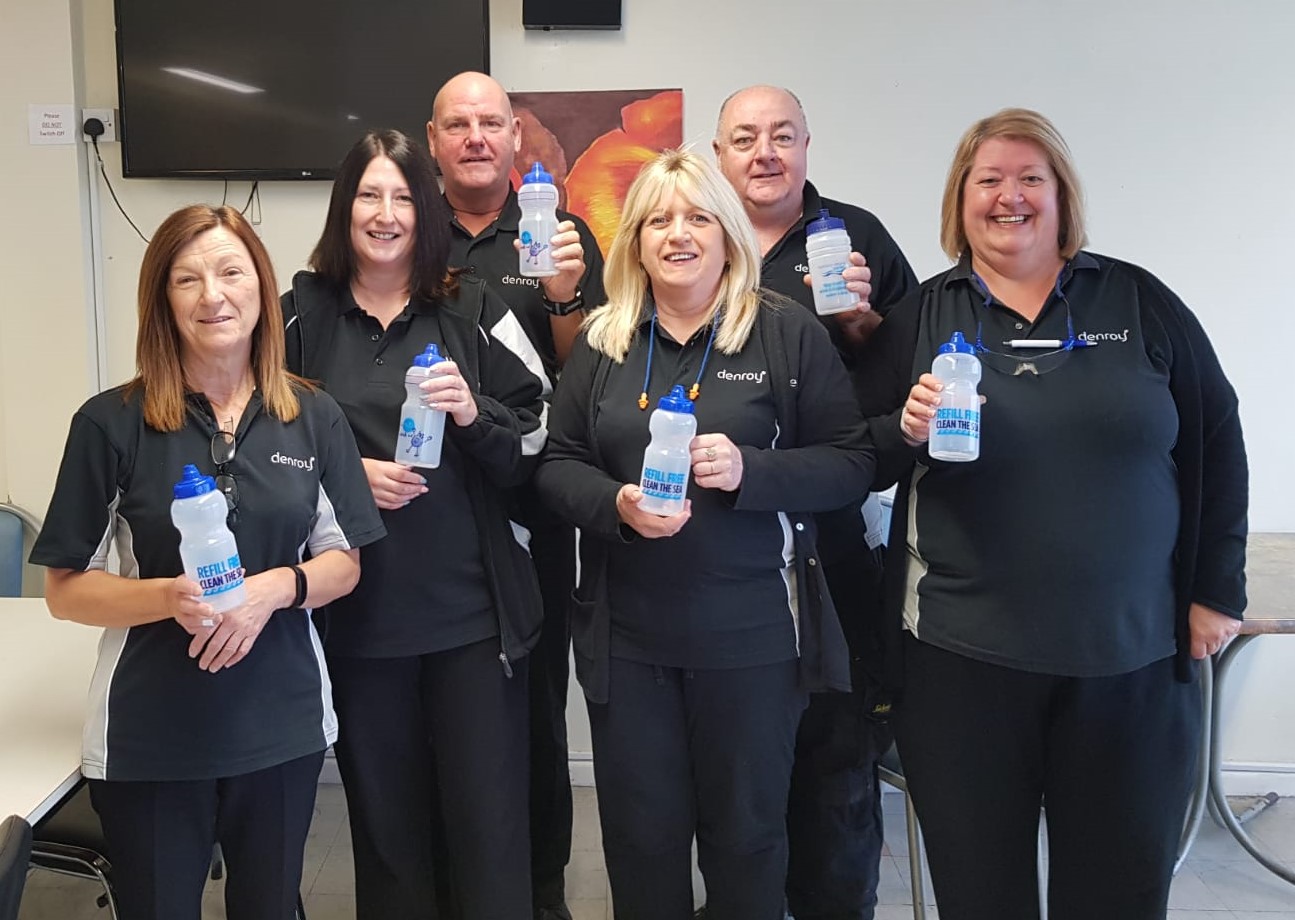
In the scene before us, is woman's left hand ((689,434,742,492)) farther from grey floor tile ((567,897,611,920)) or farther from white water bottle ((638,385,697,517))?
grey floor tile ((567,897,611,920))

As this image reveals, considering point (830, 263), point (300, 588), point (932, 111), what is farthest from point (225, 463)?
point (932, 111)

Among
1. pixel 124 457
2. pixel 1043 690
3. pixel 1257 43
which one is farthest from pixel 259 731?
pixel 1257 43

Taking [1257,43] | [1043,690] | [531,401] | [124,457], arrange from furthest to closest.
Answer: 1. [1257,43]
2. [531,401]
3. [1043,690]
4. [124,457]

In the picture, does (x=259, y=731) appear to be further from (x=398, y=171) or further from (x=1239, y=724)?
(x=1239, y=724)

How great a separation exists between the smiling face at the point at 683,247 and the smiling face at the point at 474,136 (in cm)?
58

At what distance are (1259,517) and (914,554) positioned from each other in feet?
6.43

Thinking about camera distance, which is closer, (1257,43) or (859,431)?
(859,431)

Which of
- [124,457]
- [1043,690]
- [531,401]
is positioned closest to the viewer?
[124,457]

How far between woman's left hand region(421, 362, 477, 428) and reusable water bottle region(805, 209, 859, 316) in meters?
0.73

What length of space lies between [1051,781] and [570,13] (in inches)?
95.4

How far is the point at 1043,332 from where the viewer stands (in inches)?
59.1

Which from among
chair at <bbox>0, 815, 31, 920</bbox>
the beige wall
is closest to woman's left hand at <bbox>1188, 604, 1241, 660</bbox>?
chair at <bbox>0, 815, 31, 920</bbox>

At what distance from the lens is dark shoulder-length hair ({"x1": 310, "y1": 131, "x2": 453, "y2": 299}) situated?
166 cm

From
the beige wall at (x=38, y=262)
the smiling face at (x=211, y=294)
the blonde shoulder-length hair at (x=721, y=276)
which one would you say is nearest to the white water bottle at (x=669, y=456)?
the blonde shoulder-length hair at (x=721, y=276)
